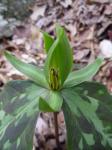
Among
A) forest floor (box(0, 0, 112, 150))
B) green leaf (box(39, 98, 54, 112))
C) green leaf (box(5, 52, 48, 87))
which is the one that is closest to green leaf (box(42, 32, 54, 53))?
green leaf (box(5, 52, 48, 87))

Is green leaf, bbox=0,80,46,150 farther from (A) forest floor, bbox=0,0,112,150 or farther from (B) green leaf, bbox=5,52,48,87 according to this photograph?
(A) forest floor, bbox=0,0,112,150

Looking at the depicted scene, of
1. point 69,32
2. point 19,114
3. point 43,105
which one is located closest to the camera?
point 43,105

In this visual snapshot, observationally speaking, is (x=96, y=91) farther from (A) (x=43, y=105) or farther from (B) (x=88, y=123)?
(A) (x=43, y=105)

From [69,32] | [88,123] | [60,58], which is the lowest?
[88,123]

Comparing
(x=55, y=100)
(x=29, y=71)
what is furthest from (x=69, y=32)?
(x=55, y=100)

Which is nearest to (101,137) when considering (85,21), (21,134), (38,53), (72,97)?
(72,97)

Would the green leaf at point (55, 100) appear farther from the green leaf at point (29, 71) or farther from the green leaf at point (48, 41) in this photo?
the green leaf at point (48, 41)

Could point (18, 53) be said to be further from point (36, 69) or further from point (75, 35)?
point (36, 69)

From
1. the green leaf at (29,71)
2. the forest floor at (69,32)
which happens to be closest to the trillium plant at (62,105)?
the green leaf at (29,71)
